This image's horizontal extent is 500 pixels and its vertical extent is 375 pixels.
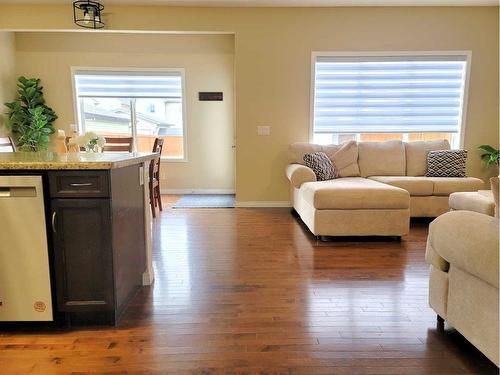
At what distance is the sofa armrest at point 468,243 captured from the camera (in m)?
1.24

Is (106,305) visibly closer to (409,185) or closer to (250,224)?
(250,224)

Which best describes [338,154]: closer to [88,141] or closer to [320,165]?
[320,165]

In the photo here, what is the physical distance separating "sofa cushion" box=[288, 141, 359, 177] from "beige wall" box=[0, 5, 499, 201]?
447mm

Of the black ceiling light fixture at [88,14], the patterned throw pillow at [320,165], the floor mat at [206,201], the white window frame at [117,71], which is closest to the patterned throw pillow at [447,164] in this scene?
the patterned throw pillow at [320,165]

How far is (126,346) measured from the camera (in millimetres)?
1609

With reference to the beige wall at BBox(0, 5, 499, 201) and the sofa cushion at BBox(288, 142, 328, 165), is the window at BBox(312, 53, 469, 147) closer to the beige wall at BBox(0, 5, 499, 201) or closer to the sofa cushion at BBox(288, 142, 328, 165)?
the beige wall at BBox(0, 5, 499, 201)

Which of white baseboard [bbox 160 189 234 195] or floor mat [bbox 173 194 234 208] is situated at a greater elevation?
white baseboard [bbox 160 189 234 195]

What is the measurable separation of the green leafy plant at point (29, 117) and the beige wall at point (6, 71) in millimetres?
86

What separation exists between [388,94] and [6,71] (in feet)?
18.6

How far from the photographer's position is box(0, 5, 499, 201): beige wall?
174 inches

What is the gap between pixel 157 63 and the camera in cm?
556

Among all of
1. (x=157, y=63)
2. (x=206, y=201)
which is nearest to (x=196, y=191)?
(x=206, y=201)

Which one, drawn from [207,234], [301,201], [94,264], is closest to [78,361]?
[94,264]

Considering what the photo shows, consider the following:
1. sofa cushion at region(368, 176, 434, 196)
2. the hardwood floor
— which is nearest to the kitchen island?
the hardwood floor
